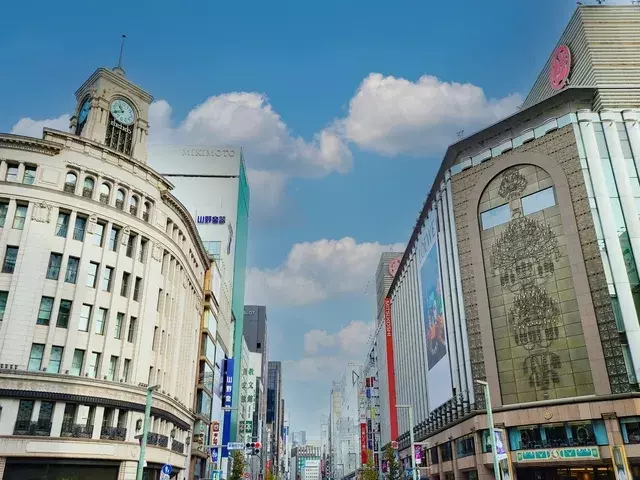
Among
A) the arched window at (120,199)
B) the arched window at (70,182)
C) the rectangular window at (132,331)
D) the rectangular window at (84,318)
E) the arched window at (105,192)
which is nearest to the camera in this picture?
the rectangular window at (84,318)

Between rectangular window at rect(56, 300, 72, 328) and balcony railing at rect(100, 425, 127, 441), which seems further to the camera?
balcony railing at rect(100, 425, 127, 441)

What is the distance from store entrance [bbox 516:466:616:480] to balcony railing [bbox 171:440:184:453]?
1184 inches

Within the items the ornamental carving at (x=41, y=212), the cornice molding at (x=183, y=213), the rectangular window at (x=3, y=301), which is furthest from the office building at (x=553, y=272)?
the rectangular window at (x=3, y=301)

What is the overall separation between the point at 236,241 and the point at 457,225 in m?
57.7

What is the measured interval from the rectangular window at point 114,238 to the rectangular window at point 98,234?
71cm

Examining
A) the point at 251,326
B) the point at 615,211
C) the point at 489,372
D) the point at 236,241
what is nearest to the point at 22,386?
the point at 489,372

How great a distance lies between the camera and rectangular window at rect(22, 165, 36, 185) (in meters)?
39.6

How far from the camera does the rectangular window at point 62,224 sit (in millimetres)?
39844

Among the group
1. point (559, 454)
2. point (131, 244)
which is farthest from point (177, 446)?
point (559, 454)

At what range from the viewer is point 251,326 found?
177500 mm

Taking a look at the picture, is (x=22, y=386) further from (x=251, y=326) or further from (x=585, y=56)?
(x=251, y=326)

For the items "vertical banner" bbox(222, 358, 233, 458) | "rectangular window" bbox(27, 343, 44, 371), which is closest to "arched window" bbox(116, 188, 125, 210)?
"rectangular window" bbox(27, 343, 44, 371)

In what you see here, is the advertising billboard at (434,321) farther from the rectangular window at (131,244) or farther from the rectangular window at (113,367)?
the rectangular window at (113,367)

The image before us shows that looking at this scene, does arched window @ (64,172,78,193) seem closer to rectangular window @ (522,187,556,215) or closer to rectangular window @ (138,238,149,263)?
rectangular window @ (138,238,149,263)
